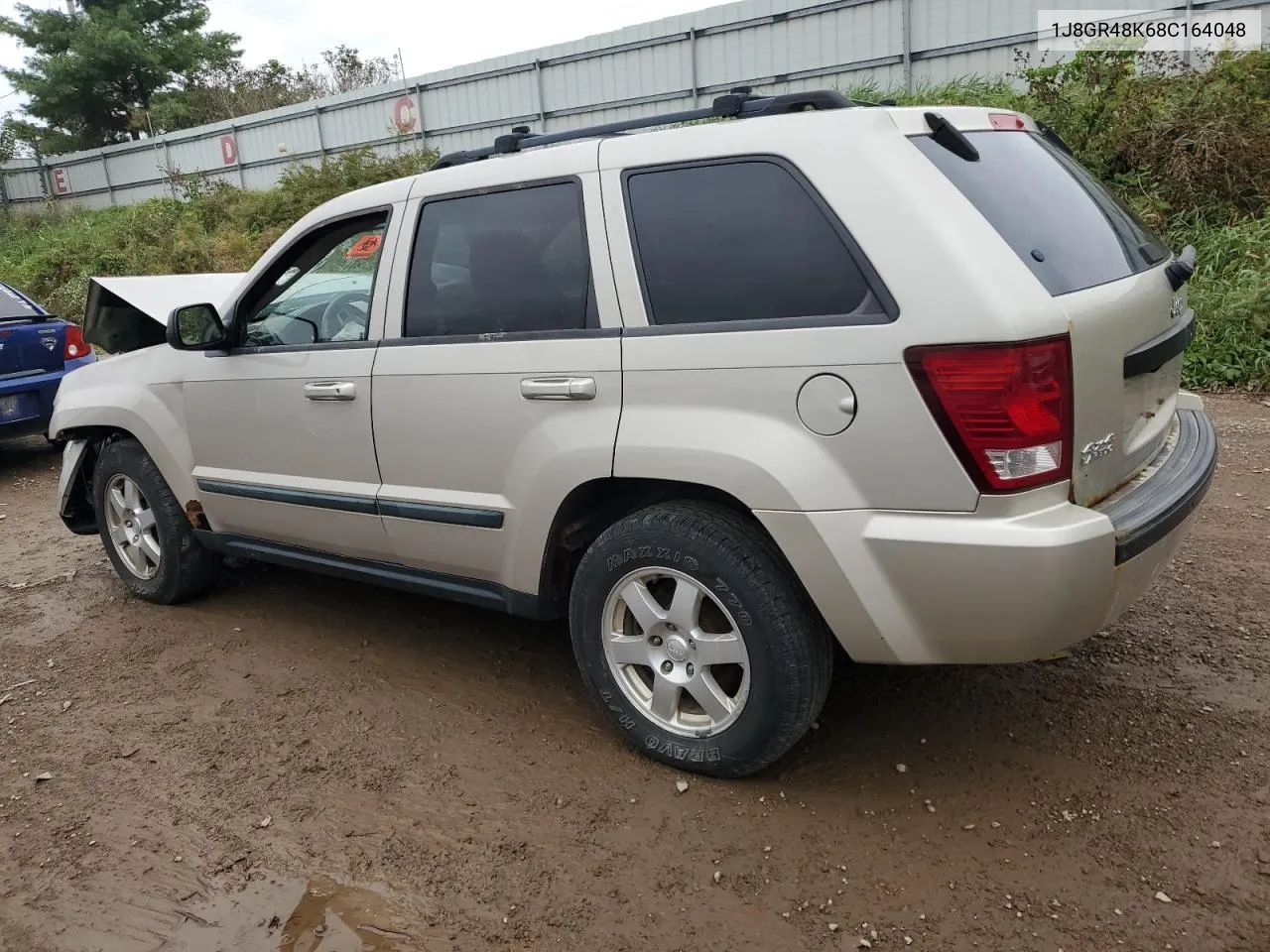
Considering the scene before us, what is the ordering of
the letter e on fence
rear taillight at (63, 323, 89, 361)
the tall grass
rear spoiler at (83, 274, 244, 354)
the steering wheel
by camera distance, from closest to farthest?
1. the steering wheel
2. rear spoiler at (83, 274, 244, 354)
3. the tall grass
4. rear taillight at (63, 323, 89, 361)
5. the letter e on fence

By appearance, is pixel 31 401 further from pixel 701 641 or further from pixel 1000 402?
pixel 1000 402

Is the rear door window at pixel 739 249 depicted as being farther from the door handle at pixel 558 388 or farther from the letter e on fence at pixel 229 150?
the letter e on fence at pixel 229 150

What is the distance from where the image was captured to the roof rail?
278cm

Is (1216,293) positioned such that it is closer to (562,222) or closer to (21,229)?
(562,222)

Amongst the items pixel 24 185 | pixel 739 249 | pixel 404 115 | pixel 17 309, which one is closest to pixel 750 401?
pixel 739 249

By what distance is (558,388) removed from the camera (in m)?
2.89

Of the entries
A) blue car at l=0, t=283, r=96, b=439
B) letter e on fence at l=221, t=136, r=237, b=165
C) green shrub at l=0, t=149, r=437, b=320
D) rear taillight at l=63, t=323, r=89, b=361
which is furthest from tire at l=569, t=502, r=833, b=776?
letter e on fence at l=221, t=136, r=237, b=165

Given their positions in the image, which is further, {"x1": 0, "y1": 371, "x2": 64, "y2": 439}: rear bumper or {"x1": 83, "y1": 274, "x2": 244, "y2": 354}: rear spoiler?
{"x1": 0, "y1": 371, "x2": 64, "y2": 439}: rear bumper

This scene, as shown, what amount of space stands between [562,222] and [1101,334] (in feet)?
5.16

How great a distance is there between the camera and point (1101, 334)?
2.43 metres

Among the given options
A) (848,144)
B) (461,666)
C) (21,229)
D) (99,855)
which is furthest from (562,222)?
(21,229)

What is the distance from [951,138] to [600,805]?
212 cm

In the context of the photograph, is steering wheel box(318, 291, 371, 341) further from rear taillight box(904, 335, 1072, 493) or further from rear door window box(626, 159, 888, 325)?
rear taillight box(904, 335, 1072, 493)

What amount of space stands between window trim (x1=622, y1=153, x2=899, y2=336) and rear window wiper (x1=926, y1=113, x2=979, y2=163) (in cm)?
40
